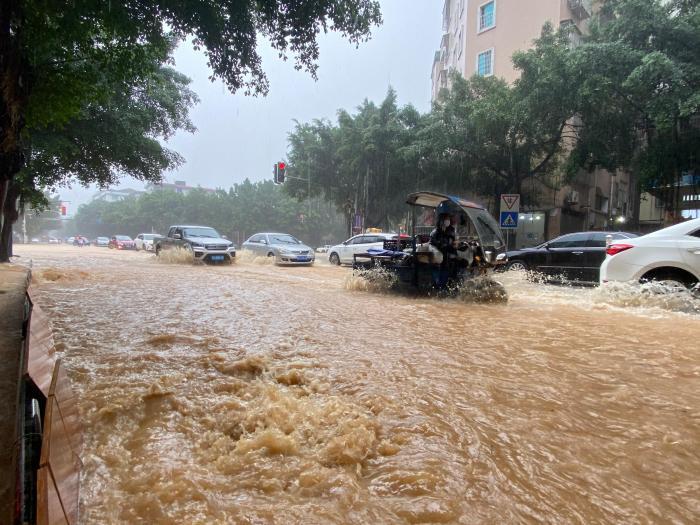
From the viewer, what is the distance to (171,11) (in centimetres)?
471

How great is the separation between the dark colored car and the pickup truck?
32.5ft

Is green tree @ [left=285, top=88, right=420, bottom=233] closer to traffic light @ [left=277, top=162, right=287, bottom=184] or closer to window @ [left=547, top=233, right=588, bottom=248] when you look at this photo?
traffic light @ [left=277, top=162, right=287, bottom=184]

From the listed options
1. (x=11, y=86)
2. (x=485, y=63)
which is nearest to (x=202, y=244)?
(x=11, y=86)

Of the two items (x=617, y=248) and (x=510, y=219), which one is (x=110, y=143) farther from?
(x=617, y=248)

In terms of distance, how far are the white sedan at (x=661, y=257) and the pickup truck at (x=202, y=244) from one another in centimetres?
1218

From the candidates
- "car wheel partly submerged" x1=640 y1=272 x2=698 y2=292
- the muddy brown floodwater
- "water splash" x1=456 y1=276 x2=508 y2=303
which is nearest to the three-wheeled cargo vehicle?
"water splash" x1=456 y1=276 x2=508 y2=303

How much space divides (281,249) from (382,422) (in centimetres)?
1408

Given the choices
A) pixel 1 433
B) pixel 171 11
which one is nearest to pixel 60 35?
pixel 171 11

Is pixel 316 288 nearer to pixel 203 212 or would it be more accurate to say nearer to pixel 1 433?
pixel 1 433

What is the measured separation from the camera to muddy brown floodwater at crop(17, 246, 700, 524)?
1737 millimetres

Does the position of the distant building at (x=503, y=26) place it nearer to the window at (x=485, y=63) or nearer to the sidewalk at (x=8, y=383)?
the window at (x=485, y=63)

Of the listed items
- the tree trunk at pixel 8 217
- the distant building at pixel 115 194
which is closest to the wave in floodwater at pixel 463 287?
the tree trunk at pixel 8 217

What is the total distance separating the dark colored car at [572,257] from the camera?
35.0ft

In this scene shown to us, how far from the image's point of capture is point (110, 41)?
4.78 meters
